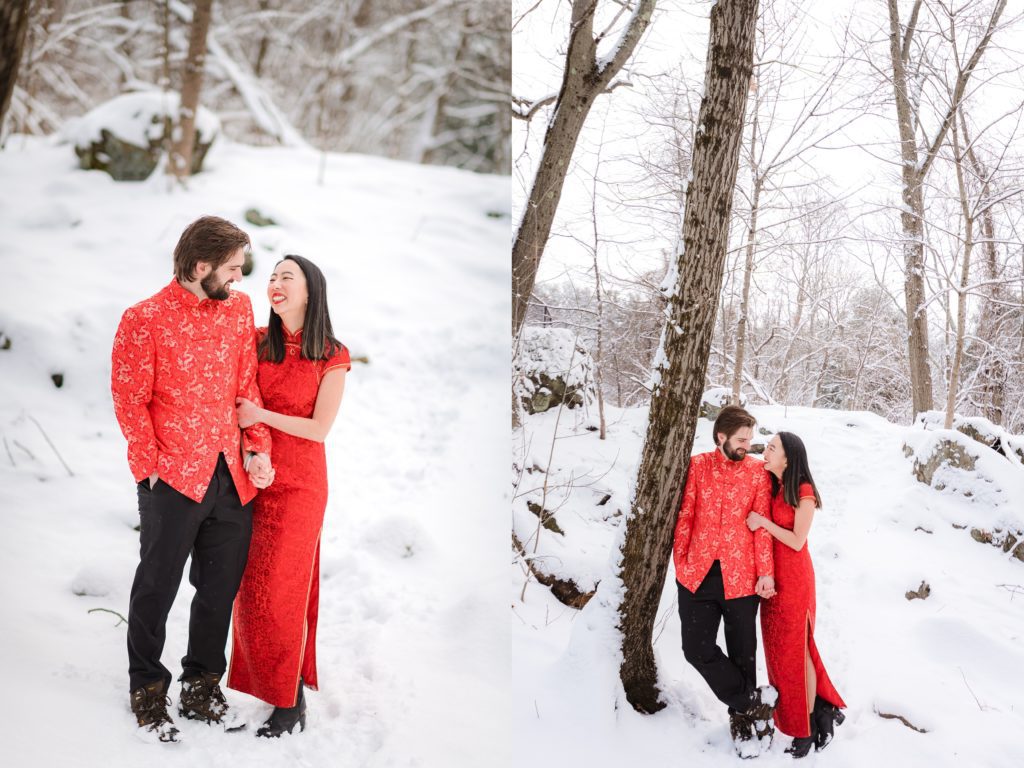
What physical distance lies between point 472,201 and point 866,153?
2.05 metres

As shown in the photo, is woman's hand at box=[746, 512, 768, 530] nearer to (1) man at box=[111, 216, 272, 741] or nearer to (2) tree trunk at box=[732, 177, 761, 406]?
(2) tree trunk at box=[732, 177, 761, 406]

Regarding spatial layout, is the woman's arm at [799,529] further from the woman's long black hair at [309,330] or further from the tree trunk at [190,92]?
the tree trunk at [190,92]

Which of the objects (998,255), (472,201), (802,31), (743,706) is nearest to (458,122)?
(472,201)

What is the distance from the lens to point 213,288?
1598mm

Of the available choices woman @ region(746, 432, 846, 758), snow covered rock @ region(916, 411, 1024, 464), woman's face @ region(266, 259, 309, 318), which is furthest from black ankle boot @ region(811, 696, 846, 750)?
woman's face @ region(266, 259, 309, 318)

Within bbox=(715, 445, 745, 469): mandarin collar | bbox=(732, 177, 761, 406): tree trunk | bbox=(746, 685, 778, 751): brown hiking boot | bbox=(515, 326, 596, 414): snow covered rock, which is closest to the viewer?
bbox=(746, 685, 778, 751): brown hiking boot

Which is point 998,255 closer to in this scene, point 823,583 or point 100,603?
point 823,583

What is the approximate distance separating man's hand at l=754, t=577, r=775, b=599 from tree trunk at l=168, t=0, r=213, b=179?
7.60 feet

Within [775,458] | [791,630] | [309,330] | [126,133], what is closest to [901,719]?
[791,630]

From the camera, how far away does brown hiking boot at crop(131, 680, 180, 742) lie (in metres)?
1.56

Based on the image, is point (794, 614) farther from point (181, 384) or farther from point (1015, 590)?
point (181, 384)

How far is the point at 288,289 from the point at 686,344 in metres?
1.16

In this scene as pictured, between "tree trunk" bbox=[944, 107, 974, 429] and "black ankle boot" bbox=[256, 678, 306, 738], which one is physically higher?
"tree trunk" bbox=[944, 107, 974, 429]

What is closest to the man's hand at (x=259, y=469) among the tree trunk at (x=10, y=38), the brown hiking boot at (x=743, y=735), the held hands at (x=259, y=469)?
the held hands at (x=259, y=469)
